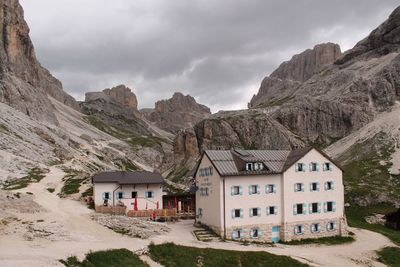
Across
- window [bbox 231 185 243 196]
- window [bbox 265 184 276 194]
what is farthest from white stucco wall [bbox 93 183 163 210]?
window [bbox 265 184 276 194]

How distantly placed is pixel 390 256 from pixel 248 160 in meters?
20.2

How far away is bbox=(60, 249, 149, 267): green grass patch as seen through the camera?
105ft

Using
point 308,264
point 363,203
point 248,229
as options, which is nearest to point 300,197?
point 248,229

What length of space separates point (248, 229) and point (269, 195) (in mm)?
5376

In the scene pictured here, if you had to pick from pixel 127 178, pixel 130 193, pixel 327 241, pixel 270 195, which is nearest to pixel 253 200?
pixel 270 195

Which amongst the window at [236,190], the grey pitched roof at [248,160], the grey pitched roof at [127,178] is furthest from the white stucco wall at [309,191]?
the grey pitched roof at [127,178]

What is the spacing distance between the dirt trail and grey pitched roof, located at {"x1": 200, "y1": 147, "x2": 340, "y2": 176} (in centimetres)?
918

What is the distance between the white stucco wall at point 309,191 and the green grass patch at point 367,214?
1115 centimetres

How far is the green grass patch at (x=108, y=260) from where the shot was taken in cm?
3215

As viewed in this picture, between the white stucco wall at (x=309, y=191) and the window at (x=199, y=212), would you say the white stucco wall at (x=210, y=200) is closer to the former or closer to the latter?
the window at (x=199, y=212)

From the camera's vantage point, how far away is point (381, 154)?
112625 millimetres

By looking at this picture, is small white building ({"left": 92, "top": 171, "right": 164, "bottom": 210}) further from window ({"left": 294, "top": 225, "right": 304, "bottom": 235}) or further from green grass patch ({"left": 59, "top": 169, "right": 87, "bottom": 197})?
window ({"left": 294, "top": 225, "right": 304, "bottom": 235})

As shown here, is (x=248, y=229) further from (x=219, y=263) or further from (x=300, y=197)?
(x=219, y=263)

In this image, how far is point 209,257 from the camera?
1609 inches
